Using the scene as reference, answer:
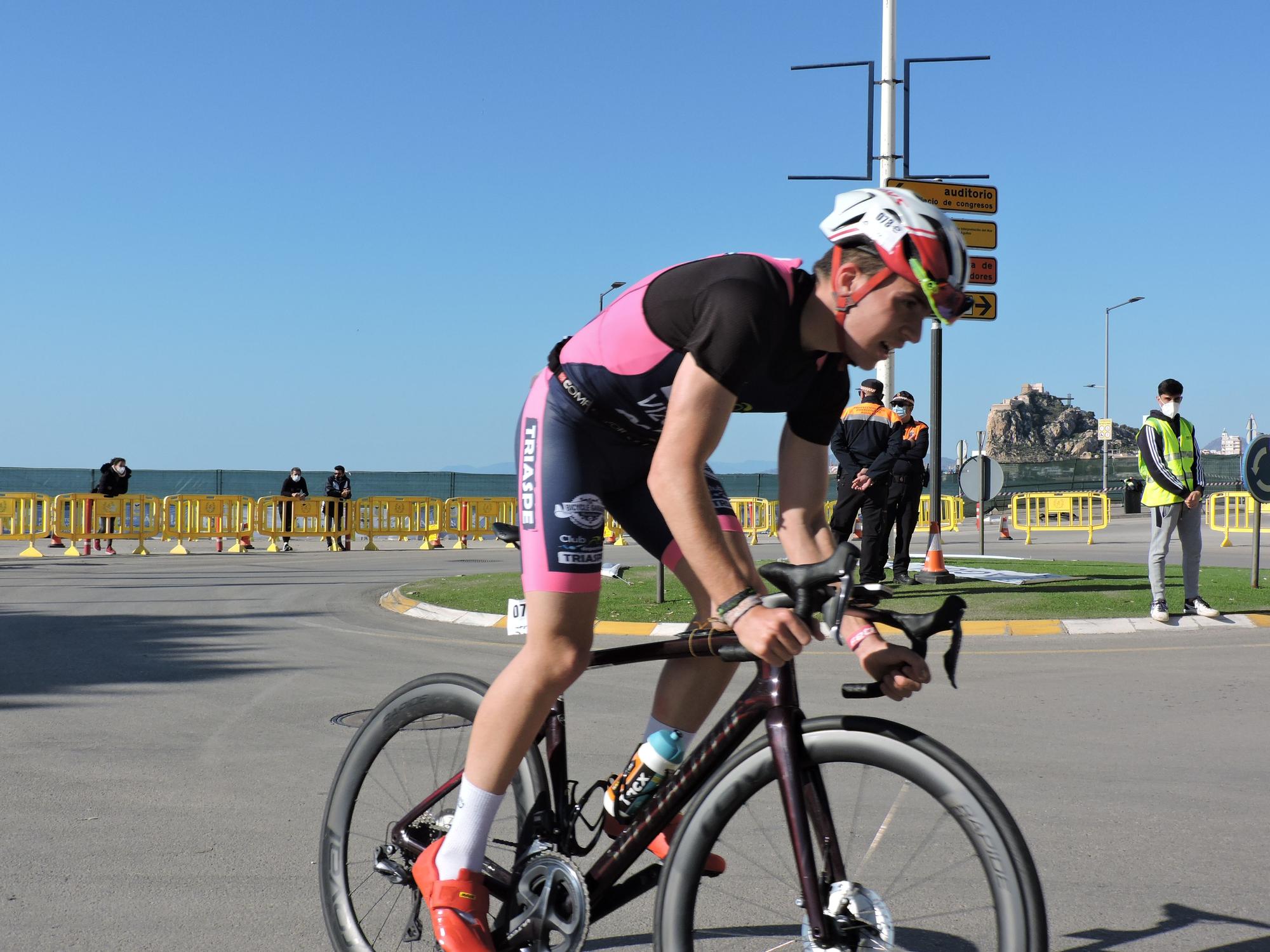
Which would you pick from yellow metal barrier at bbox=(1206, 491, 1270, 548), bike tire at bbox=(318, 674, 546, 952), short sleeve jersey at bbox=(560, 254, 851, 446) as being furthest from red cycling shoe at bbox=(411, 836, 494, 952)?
yellow metal barrier at bbox=(1206, 491, 1270, 548)

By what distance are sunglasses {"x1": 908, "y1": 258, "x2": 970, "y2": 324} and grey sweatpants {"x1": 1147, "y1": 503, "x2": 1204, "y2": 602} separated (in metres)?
8.57

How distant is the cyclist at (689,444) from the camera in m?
2.36

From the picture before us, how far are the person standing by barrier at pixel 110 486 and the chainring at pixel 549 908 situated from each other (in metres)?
22.3

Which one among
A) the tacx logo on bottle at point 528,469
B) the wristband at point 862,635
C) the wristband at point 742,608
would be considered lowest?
the wristband at point 862,635

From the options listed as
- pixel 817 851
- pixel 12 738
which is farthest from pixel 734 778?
pixel 12 738

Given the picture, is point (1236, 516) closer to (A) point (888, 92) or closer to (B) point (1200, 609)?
(A) point (888, 92)

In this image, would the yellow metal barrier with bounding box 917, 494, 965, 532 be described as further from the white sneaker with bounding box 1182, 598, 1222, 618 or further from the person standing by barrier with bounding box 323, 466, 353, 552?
the white sneaker with bounding box 1182, 598, 1222, 618

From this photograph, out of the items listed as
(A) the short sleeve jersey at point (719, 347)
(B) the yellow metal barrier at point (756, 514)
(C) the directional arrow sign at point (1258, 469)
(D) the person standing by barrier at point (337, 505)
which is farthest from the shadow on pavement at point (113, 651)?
(B) the yellow metal barrier at point (756, 514)

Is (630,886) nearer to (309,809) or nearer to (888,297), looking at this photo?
(888,297)

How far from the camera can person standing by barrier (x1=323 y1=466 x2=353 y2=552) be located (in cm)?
2577

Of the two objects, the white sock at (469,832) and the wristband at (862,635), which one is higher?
the wristband at (862,635)

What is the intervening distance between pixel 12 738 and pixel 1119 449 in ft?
397

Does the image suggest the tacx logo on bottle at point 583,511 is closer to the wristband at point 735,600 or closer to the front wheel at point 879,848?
the wristband at point 735,600

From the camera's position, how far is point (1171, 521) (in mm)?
10352
